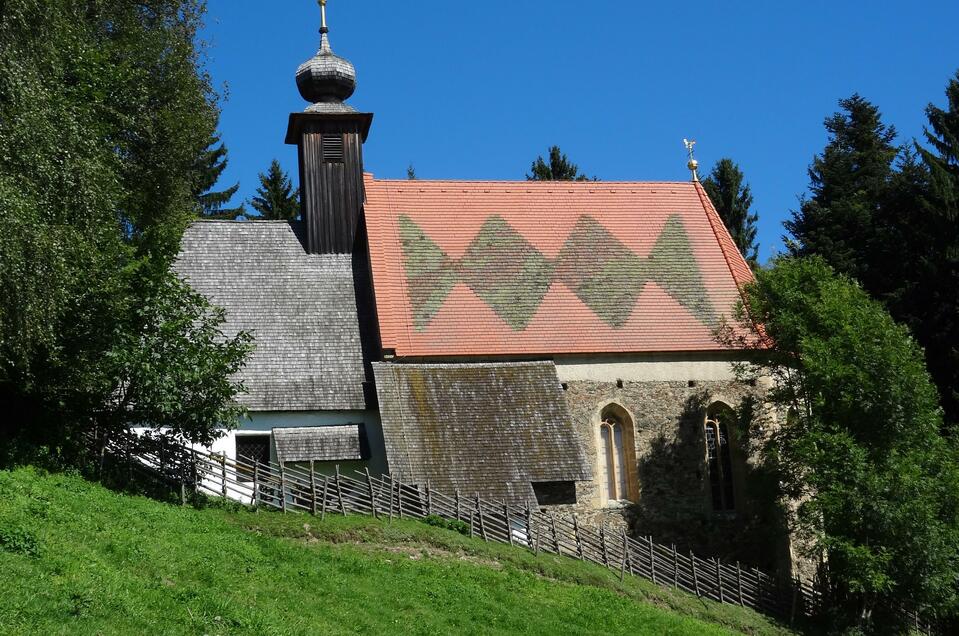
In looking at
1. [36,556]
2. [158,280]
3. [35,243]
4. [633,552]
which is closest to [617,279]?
[633,552]

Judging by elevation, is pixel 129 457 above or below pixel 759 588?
above

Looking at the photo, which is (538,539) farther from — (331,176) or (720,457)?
(331,176)

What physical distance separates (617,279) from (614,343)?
2.24 meters

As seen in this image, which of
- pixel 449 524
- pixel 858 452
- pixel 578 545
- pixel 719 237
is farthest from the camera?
pixel 719 237

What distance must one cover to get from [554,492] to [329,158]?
1066 centimetres

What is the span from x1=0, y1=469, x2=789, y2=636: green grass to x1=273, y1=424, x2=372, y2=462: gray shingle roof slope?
11.4ft

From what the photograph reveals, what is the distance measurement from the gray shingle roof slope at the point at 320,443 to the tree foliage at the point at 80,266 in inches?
120

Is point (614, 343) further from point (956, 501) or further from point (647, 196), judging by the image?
point (956, 501)

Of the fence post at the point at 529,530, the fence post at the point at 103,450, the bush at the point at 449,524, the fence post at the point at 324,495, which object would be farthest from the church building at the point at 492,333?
the fence post at the point at 103,450

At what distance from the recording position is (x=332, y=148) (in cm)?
2736

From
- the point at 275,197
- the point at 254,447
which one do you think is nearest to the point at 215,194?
the point at 275,197

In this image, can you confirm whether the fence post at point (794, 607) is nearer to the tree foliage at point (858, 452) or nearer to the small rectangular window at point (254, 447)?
the tree foliage at point (858, 452)

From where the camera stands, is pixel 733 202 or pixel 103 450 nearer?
pixel 103 450

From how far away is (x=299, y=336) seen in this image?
24109 millimetres
